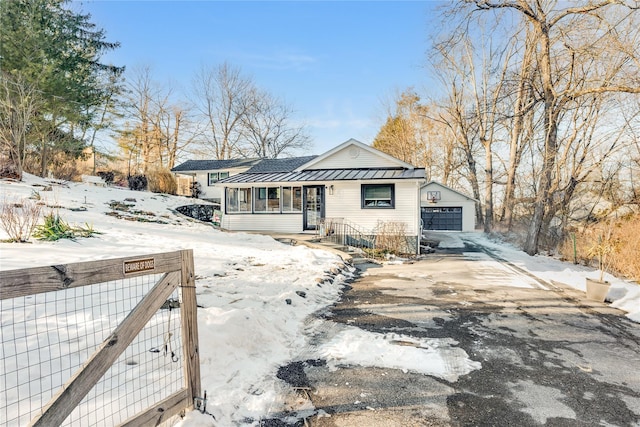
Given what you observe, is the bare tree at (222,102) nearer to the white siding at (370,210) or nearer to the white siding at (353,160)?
the white siding at (353,160)

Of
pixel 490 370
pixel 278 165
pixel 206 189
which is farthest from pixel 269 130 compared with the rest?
→ pixel 490 370

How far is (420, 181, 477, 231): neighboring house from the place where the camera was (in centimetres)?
2617

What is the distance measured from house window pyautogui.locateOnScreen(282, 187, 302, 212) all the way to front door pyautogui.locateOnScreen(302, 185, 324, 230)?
326 millimetres

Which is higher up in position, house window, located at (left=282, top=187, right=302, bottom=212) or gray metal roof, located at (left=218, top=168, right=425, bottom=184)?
gray metal roof, located at (left=218, top=168, right=425, bottom=184)

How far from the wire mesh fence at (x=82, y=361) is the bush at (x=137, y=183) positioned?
2046 centimetres

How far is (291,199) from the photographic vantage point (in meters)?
15.9

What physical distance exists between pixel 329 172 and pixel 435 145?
61.9 feet

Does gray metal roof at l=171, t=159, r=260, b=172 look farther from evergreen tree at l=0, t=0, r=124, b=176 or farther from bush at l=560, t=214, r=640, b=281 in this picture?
bush at l=560, t=214, r=640, b=281

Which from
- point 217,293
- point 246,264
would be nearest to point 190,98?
point 246,264

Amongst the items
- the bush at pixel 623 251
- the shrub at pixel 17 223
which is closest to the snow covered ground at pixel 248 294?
the shrub at pixel 17 223

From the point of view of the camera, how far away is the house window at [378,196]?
14156 millimetres

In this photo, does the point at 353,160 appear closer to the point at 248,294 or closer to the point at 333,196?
the point at 333,196

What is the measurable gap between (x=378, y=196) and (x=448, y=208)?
14489 mm

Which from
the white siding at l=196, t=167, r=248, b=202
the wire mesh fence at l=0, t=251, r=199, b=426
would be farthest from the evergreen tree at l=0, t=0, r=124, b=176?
the wire mesh fence at l=0, t=251, r=199, b=426
